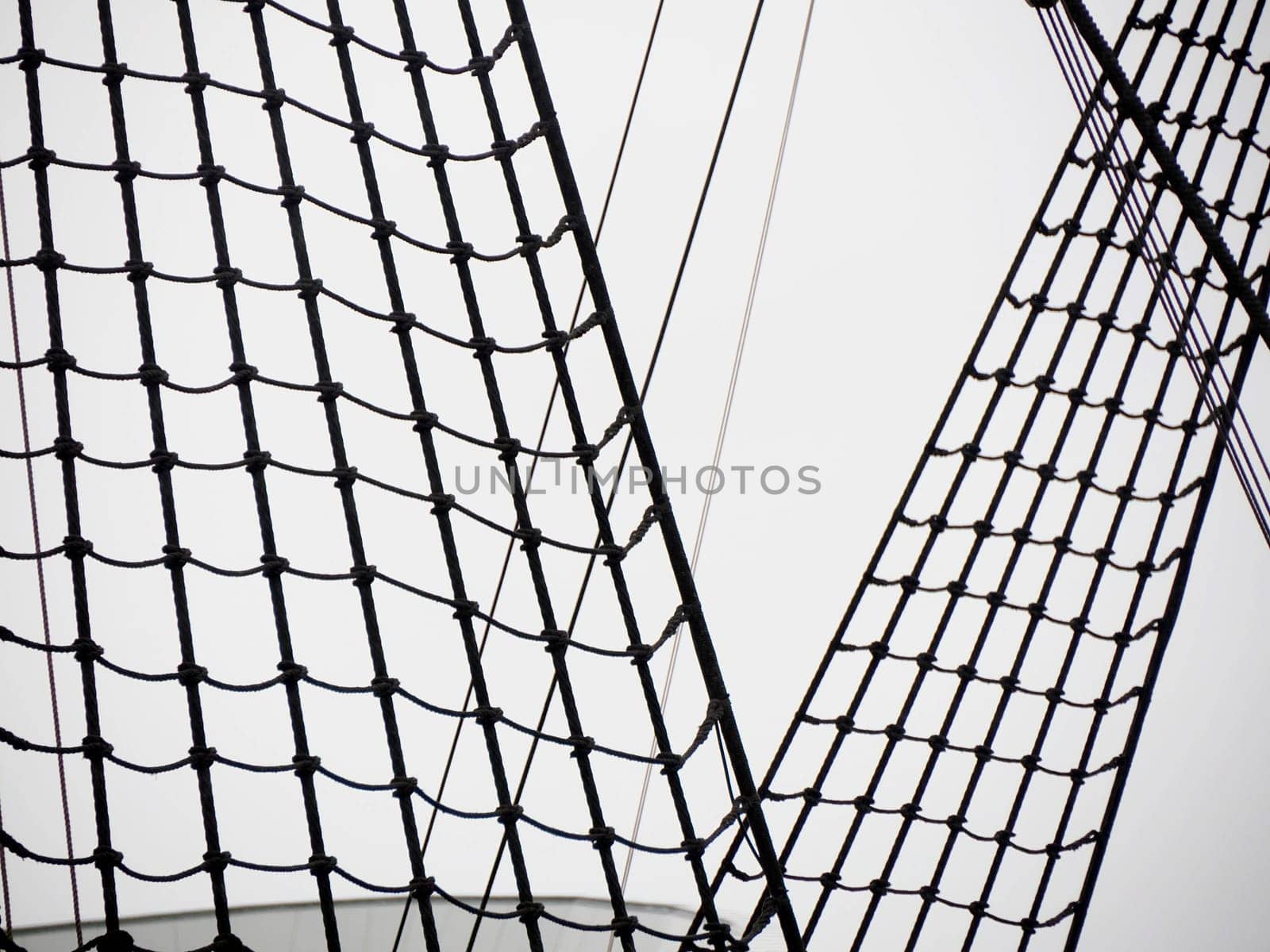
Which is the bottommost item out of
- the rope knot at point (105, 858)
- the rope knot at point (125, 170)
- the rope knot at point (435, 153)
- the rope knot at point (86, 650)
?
the rope knot at point (105, 858)

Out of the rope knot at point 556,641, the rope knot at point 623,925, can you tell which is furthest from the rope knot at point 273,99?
the rope knot at point 623,925

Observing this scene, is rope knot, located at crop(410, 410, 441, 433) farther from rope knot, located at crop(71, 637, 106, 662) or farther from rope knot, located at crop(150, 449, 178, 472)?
rope knot, located at crop(71, 637, 106, 662)

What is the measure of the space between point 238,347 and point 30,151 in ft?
0.77

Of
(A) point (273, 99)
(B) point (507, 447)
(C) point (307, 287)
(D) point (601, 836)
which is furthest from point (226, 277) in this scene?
(D) point (601, 836)

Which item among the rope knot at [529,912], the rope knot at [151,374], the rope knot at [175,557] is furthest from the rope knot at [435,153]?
the rope knot at [529,912]

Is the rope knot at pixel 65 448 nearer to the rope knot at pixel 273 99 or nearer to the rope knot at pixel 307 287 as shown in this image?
the rope knot at pixel 307 287

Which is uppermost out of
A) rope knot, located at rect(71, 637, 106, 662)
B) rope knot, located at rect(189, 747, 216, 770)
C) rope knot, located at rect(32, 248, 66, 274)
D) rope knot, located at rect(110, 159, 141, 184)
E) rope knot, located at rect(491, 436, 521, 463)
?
rope knot, located at rect(110, 159, 141, 184)

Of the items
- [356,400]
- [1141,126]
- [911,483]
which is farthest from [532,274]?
[1141,126]

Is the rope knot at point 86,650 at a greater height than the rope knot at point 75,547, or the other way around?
the rope knot at point 75,547

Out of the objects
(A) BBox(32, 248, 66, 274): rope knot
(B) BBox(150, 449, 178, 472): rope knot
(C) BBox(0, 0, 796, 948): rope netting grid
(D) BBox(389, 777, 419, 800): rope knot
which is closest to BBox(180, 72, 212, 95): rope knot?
(C) BBox(0, 0, 796, 948): rope netting grid

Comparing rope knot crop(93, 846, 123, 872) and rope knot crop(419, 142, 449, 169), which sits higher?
rope knot crop(419, 142, 449, 169)

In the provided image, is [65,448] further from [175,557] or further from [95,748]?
[95,748]

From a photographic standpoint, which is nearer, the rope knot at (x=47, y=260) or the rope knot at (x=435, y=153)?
the rope knot at (x=47, y=260)

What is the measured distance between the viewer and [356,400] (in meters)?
0.96
